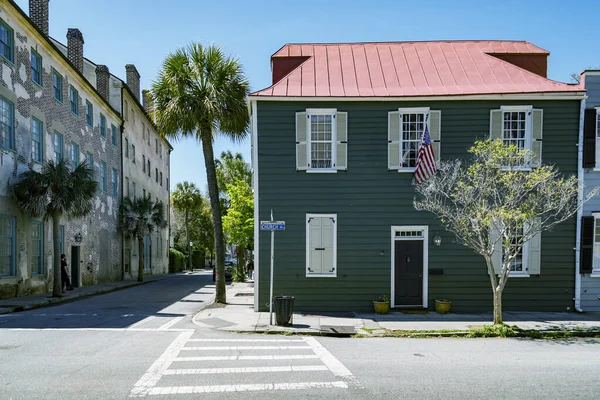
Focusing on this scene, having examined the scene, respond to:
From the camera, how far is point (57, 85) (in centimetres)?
2208

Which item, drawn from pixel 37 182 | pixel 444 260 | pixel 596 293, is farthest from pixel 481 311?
pixel 37 182

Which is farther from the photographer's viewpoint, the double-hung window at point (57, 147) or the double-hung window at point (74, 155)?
the double-hung window at point (74, 155)

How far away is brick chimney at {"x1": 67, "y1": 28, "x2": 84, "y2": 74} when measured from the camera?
87.5 ft

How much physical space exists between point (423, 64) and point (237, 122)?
22.0 feet

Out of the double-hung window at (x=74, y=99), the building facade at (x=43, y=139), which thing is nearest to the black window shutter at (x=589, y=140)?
the building facade at (x=43, y=139)

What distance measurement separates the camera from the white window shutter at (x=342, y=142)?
14188mm

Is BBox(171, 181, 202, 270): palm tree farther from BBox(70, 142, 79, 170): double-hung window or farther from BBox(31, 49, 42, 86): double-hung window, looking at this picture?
BBox(31, 49, 42, 86): double-hung window

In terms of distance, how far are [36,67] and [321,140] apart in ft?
45.3

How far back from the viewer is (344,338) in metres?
10.8

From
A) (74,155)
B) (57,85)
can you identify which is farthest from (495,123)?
(74,155)

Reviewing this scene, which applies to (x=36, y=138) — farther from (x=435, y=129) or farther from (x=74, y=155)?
(x=435, y=129)

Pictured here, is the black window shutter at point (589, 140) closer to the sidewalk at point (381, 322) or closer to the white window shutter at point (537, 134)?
the white window shutter at point (537, 134)

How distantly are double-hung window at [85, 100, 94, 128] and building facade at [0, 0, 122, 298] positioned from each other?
0.06 m

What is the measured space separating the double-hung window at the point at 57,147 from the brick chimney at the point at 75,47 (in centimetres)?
676
